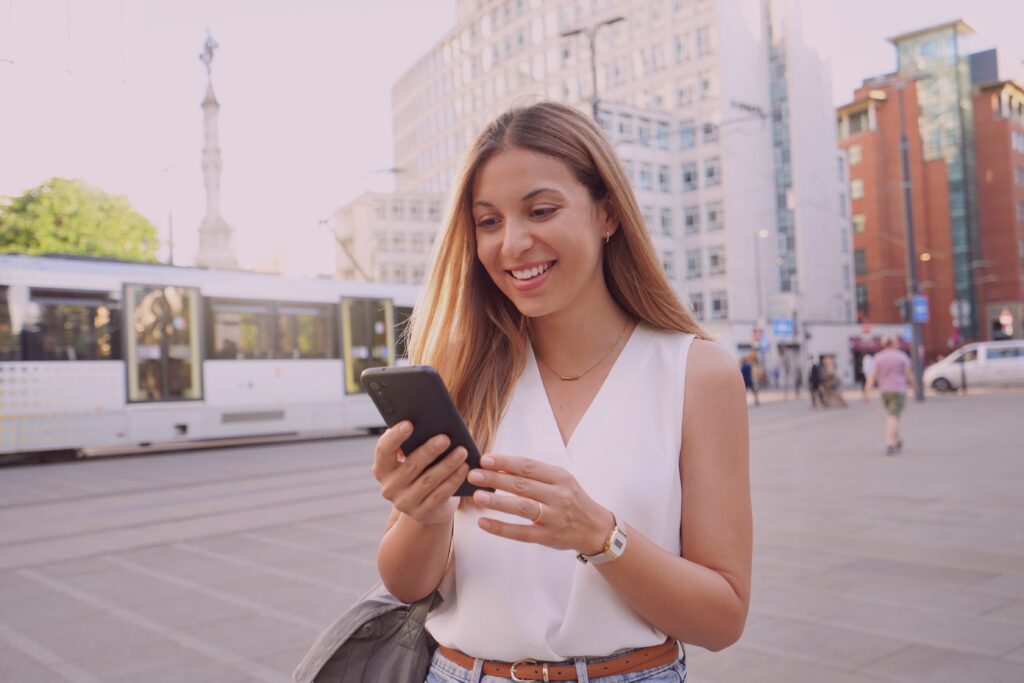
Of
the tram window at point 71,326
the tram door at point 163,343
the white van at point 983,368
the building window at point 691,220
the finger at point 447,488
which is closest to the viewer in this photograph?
the finger at point 447,488

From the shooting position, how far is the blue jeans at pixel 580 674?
1.71m

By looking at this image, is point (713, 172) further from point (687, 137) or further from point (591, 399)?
point (591, 399)

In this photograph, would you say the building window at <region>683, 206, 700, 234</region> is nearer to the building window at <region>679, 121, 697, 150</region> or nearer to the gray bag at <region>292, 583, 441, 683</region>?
the building window at <region>679, 121, 697, 150</region>

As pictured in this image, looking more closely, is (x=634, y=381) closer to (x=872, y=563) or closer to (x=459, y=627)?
(x=459, y=627)

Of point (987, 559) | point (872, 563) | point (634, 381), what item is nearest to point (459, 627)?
point (634, 381)

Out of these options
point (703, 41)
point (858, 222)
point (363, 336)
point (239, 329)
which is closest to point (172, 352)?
point (239, 329)

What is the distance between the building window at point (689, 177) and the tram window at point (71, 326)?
50333 millimetres

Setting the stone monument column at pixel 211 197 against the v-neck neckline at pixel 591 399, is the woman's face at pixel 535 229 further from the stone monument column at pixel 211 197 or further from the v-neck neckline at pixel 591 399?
the stone monument column at pixel 211 197

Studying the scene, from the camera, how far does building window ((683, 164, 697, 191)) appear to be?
61.9 meters

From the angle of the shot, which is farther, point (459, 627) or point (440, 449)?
point (459, 627)

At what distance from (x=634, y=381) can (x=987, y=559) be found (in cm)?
571

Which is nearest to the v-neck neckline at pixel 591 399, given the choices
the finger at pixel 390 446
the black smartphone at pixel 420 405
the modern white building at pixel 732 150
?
the black smartphone at pixel 420 405

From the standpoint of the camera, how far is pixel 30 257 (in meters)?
16.1

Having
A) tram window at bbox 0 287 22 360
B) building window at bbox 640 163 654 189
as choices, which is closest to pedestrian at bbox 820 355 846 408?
tram window at bbox 0 287 22 360
